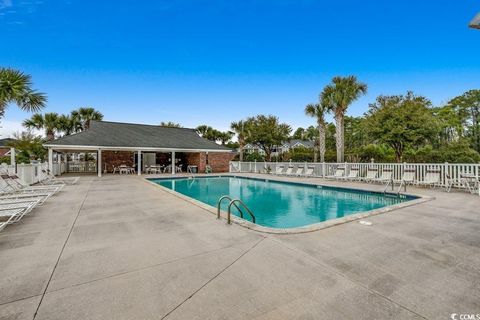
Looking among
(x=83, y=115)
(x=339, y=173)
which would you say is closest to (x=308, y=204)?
(x=339, y=173)

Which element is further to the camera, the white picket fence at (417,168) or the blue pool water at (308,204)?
the white picket fence at (417,168)

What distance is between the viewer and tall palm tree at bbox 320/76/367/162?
61.4 feet

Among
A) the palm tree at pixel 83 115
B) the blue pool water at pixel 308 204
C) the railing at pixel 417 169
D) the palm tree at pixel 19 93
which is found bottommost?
the blue pool water at pixel 308 204

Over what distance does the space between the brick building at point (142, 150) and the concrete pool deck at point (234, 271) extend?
15.7m

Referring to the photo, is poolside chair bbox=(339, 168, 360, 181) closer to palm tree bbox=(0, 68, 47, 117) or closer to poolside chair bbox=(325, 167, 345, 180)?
poolside chair bbox=(325, 167, 345, 180)

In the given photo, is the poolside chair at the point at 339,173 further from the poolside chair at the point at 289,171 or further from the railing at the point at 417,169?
the poolside chair at the point at 289,171

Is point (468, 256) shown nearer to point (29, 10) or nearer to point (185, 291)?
point (185, 291)

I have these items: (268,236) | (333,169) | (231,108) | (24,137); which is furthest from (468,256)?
(24,137)

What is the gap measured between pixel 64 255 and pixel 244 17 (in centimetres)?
1609

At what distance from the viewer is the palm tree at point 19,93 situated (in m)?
9.50

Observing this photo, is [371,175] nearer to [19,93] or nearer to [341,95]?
[341,95]

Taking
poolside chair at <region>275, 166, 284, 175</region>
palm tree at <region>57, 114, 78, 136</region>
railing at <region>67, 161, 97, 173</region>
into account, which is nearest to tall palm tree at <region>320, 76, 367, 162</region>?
poolside chair at <region>275, 166, 284, 175</region>

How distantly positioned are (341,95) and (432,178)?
1053 centimetres

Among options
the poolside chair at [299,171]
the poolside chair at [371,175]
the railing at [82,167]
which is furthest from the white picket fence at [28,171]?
the poolside chair at [371,175]
